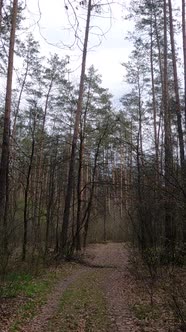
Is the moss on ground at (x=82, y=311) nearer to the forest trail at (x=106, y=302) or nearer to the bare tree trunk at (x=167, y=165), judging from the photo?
the forest trail at (x=106, y=302)

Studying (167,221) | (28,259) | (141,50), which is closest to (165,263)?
(167,221)

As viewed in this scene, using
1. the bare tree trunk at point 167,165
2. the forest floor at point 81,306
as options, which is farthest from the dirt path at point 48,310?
the bare tree trunk at point 167,165

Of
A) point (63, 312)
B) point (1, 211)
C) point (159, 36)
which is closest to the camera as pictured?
point (63, 312)

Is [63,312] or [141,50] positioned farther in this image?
[141,50]

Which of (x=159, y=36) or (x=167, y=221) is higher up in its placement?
(x=159, y=36)

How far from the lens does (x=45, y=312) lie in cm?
925

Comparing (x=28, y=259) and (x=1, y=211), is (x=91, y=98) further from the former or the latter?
(x=1, y=211)

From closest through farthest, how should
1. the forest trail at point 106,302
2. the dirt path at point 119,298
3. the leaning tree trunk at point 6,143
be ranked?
the forest trail at point 106,302 < the dirt path at point 119,298 < the leaning tree trunk at point 6,143

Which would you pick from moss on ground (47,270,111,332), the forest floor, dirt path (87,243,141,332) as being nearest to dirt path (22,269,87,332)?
the forest floor

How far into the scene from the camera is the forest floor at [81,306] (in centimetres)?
806

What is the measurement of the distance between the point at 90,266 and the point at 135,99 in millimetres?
17124

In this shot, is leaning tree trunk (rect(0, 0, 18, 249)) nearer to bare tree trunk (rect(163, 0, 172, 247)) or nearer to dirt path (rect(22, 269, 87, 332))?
dirt path (rect(22, 269, 87, 332))

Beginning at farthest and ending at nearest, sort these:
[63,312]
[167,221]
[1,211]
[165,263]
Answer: [167,221] < [165,263] < [1,211] < [63,312]

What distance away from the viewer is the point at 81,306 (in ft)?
32.4
